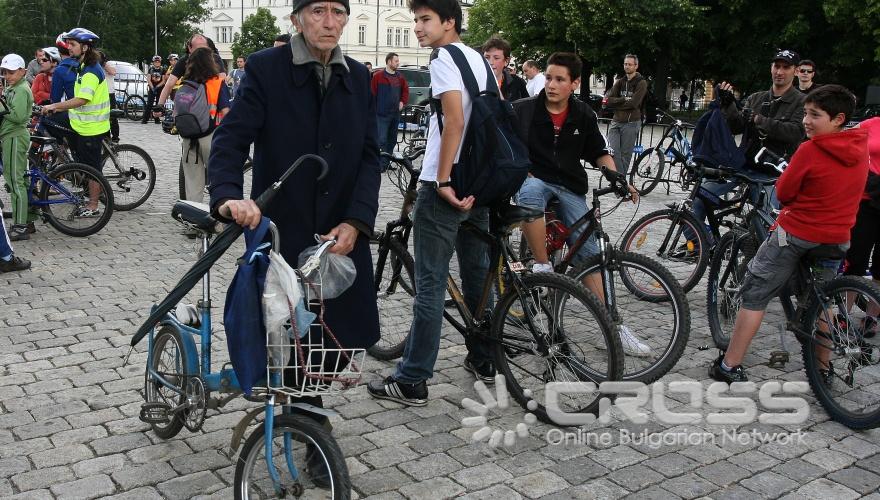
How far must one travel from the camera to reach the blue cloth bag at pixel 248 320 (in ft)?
10.1

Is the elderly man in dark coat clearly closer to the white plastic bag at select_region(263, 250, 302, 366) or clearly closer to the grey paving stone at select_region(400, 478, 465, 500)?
the white plastic bag at select_region(263, 250, 302, 366)

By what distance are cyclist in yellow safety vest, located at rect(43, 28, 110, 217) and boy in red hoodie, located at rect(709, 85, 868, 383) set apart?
22.6ft

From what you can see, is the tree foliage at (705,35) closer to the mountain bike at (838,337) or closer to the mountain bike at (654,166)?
the mountain bike at (654,166)

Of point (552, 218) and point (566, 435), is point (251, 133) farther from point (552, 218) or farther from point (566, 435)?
point (552, 218)

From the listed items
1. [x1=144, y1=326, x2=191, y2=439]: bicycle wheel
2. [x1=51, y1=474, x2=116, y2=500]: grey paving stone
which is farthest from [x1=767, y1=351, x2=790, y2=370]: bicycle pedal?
[x1=51, y1=474, x2=116, y2=500]: grey paving stone

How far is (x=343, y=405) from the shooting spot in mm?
4855

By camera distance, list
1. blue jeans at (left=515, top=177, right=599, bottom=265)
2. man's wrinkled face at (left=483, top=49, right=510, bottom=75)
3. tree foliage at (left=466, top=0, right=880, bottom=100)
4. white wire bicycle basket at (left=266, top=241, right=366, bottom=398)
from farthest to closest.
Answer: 1. tree foliage at (left=466, top=0, right=880, bottom=100)
2. man's wrinkled face at (left=483, top=49, right=510, bottom=75)
3. blue jeans at (left=515, top=177, right=599, bottom=265)
4. white wire bicycle basket at (left=266, top=241, right=366, bottom=398)

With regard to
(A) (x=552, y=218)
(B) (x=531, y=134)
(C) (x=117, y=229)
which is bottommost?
(C) (x=117, y=229)

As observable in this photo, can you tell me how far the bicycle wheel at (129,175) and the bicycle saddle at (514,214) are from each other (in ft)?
23.2

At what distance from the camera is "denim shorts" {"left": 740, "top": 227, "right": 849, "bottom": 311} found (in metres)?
5.12

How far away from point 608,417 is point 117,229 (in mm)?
6730

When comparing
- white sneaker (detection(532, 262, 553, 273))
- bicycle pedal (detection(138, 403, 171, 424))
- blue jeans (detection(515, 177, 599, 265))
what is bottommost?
bicycle pedal (detection(138, 403, 171, 424))

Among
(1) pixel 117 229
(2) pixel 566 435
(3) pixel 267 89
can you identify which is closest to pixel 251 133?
(3) pixel 267 89

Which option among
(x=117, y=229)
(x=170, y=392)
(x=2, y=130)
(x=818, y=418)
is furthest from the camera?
(x=117, y=229)
